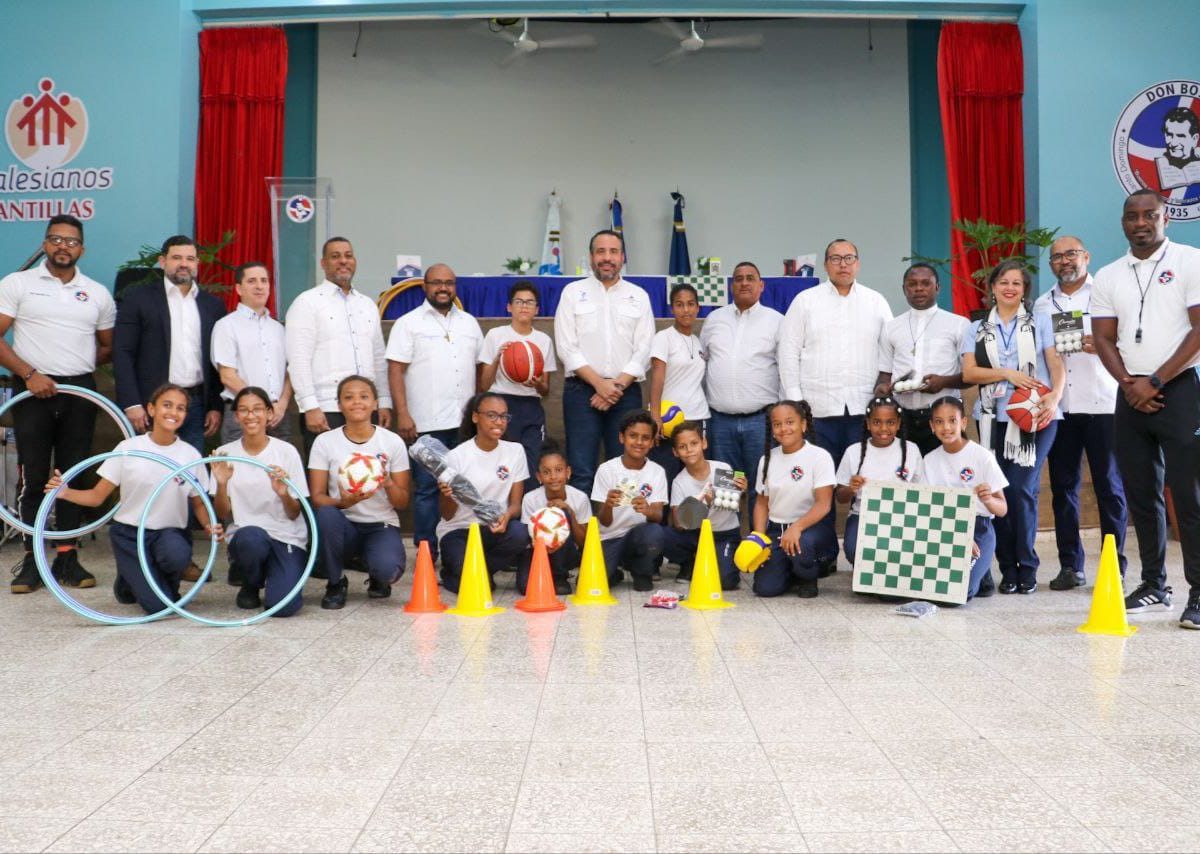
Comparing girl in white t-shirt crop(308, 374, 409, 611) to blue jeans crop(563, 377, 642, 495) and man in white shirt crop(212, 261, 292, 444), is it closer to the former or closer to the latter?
man in white shirt crop(212, 261, 292, 444)

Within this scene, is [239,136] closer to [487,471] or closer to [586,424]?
[586,424]

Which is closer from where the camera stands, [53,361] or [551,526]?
[551,526]

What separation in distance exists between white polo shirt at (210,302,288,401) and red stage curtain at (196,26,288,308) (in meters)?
4.26

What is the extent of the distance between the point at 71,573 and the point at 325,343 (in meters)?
1.86

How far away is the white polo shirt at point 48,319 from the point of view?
238 inches

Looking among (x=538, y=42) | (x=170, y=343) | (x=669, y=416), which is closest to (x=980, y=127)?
(x=538, y=42)

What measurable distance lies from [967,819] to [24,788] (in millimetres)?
2282

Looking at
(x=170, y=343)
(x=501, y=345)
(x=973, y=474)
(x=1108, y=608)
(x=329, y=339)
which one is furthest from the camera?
(x=501, y=345)

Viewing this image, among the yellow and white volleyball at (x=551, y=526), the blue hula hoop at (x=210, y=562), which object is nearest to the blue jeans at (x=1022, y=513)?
the yellow and white volleyball at (x=551, y=526)

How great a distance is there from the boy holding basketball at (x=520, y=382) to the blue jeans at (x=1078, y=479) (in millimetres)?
2901

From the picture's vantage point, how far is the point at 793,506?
5895 millimetres

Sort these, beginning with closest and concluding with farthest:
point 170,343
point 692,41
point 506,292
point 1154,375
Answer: point 1154,375, point 170,343, point 506,292, point 692,41

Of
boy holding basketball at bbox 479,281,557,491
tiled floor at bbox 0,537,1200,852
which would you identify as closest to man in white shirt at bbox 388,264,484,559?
boy holding basketball at bbox 479,281,557,491

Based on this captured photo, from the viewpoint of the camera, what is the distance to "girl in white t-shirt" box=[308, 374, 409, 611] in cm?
541
